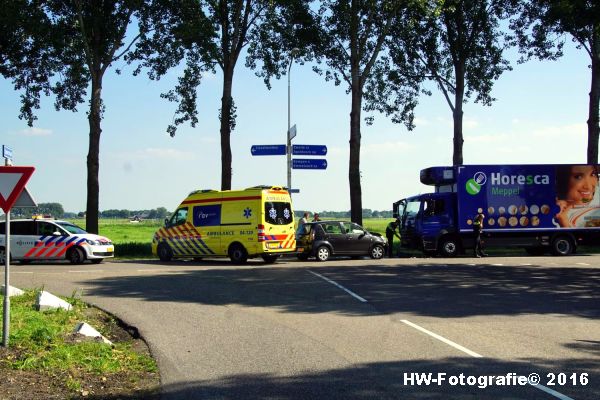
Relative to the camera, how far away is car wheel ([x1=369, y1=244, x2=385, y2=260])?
24056 millimetres

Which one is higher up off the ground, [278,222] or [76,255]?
[278,222]

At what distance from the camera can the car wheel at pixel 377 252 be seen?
24.1m

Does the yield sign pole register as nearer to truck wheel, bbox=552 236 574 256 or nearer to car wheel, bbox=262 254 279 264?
car wheel, bbox=262 254 279 264

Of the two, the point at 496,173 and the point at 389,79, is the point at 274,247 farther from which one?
the point at 389,79

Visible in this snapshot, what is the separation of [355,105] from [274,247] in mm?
10206

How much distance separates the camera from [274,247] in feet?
70.5

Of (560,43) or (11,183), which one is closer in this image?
(11,183)

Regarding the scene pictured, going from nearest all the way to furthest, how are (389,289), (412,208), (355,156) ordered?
(389,289)
(412,208)
(355,156)

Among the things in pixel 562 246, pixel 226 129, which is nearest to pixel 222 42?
pixel 226 129

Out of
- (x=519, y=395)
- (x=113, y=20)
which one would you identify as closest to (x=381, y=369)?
(x=519, y=395)

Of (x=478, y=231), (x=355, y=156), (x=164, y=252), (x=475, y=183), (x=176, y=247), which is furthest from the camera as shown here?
(x=355, y=156)

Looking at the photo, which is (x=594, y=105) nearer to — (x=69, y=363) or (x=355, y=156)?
(x=355, y=156)

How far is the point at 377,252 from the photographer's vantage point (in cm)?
2414

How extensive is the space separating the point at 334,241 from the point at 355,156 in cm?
676
